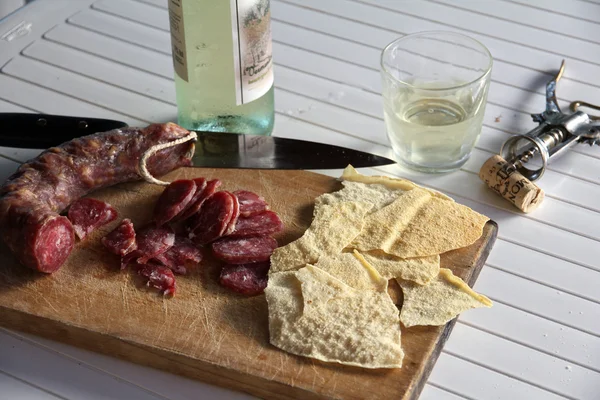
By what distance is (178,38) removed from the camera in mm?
1674

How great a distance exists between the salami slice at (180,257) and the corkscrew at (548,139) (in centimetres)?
65

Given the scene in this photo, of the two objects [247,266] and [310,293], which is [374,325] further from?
[247,266]

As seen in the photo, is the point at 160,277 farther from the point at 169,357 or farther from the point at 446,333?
the point at 446,333

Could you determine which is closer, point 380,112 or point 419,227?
point 419,227

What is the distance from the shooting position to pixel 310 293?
1374mm

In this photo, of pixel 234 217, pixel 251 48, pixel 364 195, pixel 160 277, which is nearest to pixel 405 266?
pixel 364 195

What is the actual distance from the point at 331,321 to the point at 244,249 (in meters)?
0.24

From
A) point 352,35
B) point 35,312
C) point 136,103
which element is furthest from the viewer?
point 352,35

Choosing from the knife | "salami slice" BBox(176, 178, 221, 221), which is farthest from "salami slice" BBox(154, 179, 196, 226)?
the knife

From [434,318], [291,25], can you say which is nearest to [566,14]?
[291,25]

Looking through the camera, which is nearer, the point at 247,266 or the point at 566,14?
the point at 247,266

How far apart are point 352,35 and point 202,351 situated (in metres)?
1.14

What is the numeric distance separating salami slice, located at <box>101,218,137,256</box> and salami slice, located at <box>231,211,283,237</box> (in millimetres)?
184

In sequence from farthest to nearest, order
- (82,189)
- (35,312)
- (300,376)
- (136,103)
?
(136,103), (82,189), (35,312), (300,376)
